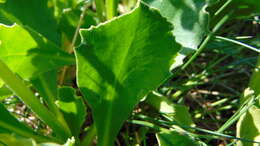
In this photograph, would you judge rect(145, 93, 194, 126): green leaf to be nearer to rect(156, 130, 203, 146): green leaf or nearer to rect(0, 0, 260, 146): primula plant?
rect(0, 0, 260, 146): primula plant

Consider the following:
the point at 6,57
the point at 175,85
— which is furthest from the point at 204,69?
the point at 6,57

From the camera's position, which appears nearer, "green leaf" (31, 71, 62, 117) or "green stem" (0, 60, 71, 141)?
"green stem" (0, 60, 71, 141)

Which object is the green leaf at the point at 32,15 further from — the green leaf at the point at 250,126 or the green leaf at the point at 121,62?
the green leaf at the point at 250,126

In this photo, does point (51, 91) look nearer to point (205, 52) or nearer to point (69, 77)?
point (69, 77)

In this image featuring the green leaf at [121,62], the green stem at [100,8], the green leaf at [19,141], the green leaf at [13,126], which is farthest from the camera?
the green stem at [100,8]

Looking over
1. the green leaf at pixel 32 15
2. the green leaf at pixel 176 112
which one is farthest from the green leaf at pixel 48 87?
the green leaf at pixel 176 112

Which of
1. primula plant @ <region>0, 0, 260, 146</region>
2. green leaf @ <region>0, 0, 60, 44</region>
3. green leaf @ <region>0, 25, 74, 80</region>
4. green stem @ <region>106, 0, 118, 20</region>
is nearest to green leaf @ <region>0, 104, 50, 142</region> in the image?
primula plant @ <region>0, 0, 260, 146</region>

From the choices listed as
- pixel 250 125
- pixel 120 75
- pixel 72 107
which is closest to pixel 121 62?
pixel 120 75

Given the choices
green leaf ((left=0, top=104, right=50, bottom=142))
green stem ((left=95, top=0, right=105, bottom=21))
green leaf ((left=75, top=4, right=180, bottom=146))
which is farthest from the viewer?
green stem ((left=95, top=0, right=105, bottom=21))
